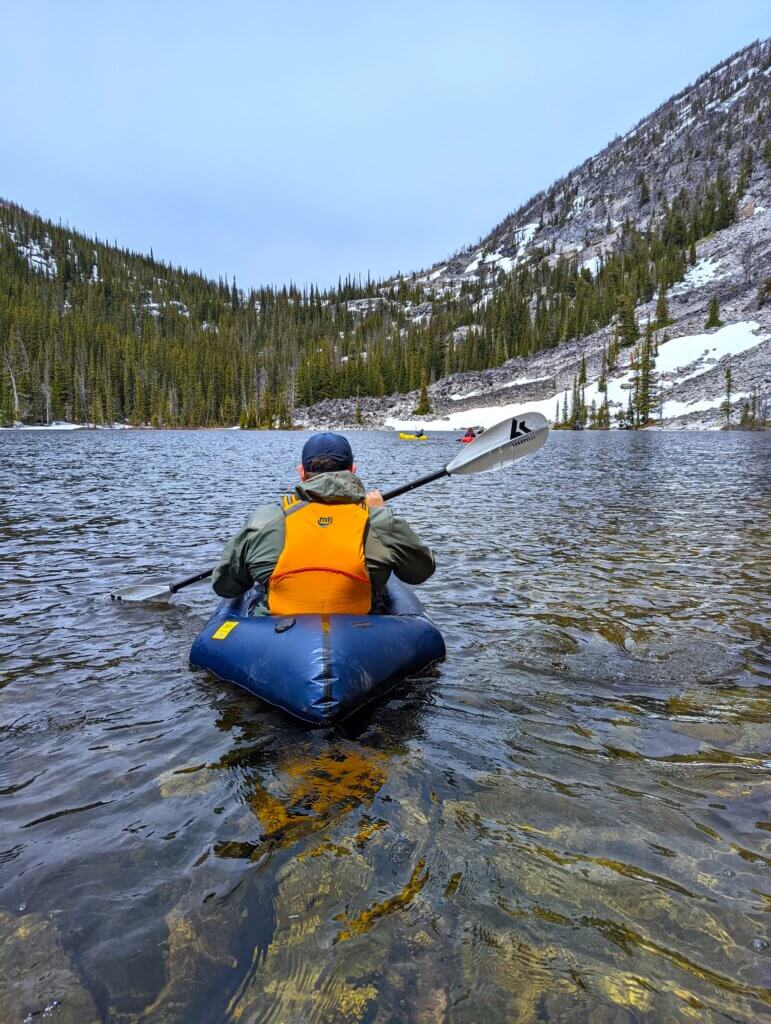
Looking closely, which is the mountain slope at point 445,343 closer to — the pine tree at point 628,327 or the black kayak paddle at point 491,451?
the pine tree at point 628,327

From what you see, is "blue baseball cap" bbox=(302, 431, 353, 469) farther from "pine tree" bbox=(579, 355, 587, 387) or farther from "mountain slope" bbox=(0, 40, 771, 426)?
"pine tree" bbox=(579, 355, 587, 387)

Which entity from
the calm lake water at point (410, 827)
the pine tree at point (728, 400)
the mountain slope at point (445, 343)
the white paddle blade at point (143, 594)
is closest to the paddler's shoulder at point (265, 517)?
the calm lake water at point (410, 827)

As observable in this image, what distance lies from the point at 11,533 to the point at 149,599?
750cm

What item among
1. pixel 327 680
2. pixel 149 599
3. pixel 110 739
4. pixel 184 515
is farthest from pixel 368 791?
pixel 184 515

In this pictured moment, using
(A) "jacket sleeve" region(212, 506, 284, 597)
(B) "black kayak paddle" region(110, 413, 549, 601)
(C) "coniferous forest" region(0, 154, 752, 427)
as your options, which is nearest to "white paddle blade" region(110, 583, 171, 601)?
(B) "black kayak paddle" region(110, 413, 549, 601)

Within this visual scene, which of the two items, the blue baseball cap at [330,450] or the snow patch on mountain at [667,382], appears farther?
the snow patch on mountain at [667,382]

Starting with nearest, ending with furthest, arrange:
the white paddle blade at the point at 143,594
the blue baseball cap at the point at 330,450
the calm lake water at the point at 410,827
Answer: the calm lake water at the point at 410,827 < the blue baseball cap at the point at 330,450 < the white paddle blade at the point at 143,594

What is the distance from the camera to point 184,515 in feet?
56.6

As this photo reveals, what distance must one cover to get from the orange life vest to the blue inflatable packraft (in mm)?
184

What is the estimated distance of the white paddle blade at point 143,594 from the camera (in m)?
8.78

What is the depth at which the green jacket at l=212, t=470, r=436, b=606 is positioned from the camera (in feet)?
18.0

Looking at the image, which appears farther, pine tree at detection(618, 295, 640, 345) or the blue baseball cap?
pine tree at detection(618, 295, 640, 345)

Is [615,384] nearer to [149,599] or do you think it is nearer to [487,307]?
[487,307]

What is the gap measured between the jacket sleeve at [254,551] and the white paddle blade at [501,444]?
3889 millimetres
